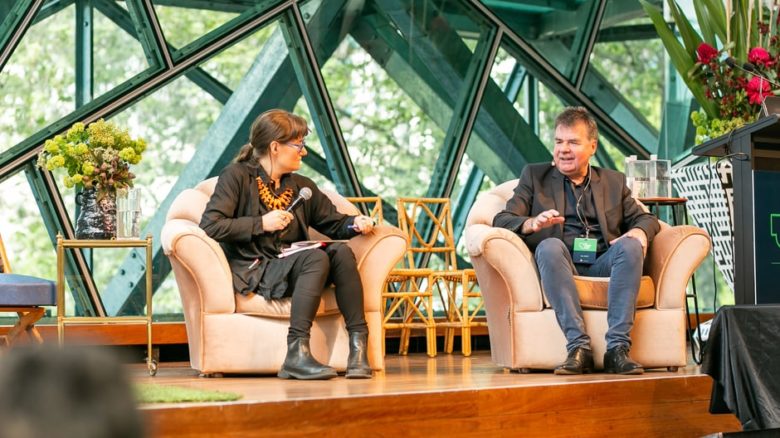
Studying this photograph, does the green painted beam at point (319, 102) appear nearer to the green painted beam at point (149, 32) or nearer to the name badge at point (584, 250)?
the green painted beam at point (149, 32)

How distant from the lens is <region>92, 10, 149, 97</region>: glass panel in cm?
568

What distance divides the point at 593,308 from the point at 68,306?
2.92 metres

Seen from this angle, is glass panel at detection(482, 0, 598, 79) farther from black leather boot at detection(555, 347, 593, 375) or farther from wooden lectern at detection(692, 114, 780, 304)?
black leather boot at detection(555, 347, 593, 375)

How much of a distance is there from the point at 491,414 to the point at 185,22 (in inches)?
142

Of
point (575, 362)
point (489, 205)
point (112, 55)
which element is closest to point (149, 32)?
point (112, 55)

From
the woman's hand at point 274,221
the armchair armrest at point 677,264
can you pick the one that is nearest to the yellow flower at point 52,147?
the woman's hand at point 274,221

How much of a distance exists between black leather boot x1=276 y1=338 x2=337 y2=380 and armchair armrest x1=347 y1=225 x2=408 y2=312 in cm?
36

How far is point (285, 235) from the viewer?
4.10m

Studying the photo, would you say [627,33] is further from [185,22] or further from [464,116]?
[185,22]

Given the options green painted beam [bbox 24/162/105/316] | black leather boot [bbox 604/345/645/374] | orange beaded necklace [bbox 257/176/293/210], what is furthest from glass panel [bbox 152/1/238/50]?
black leather boot [bbox 604/345/645/374]

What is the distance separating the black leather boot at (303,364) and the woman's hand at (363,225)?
0.53 meters

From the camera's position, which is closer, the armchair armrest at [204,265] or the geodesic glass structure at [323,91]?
the armchair armrest at [204,265]

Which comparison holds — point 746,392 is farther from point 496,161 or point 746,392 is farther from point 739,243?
point 496,161

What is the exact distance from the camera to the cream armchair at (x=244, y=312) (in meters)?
3.81
